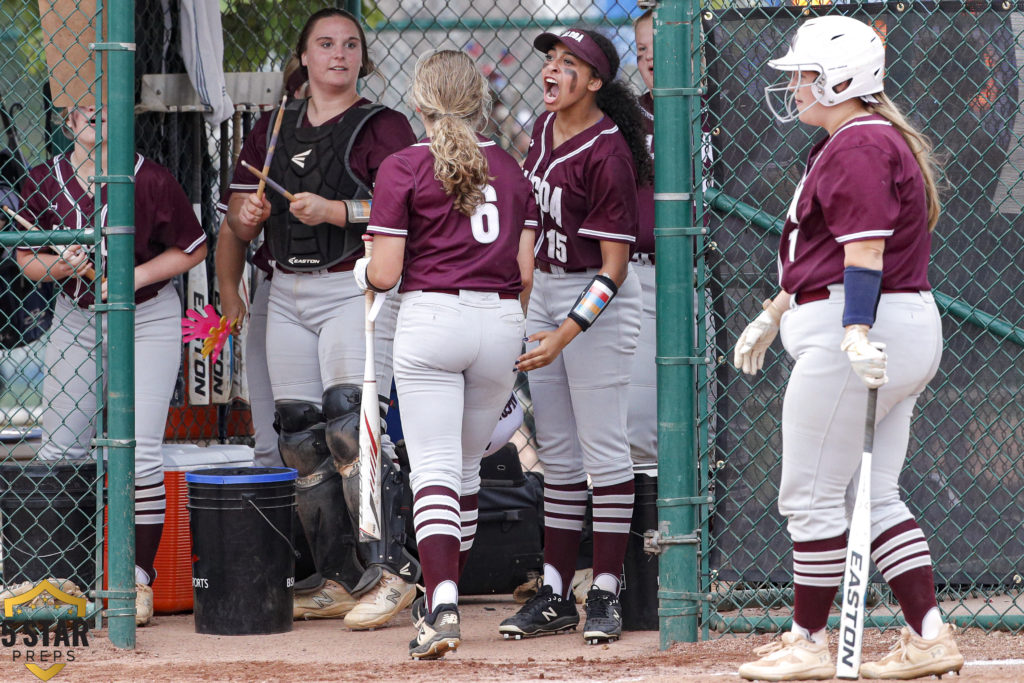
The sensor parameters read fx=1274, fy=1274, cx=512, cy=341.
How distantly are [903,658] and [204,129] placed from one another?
4250 mm

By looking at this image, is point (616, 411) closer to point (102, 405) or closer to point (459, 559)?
point (459, 559)

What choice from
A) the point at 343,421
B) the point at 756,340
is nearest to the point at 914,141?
the point at 756,340

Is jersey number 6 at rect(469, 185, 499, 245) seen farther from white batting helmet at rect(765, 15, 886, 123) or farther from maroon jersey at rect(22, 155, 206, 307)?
maroon jersey at rect(22, 155, 206, 307)

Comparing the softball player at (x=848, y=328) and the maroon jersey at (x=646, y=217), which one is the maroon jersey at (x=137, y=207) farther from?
the softball player at (x=848, y=328)

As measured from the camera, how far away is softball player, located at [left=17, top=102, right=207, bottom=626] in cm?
490

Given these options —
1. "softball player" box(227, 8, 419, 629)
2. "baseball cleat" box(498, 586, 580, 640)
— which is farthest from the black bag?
"baseball cleat" box(498, 586, 580, 640)

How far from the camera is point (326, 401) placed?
197 inches

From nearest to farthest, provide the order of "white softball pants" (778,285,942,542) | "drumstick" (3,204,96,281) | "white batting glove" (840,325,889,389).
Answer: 1. "white batting glove" (840,325,889,389)
2. "white softball pants" (778,285,942,542)
3. "drumstick" (3,204,96,281)

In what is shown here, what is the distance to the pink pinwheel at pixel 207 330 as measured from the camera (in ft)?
18.0

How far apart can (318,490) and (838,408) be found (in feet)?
7.77

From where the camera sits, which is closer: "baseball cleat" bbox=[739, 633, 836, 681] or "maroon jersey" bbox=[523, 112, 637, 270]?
"baseball cleat" bbox=[739, 633, 836, 681]

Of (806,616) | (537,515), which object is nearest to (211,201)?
(537,515)

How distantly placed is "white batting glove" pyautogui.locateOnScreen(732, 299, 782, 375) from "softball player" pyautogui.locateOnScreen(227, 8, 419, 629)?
5.55 ft

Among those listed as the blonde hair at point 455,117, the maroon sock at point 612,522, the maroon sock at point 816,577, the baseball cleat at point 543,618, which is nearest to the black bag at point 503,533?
the baseball cleat at point 543,618
